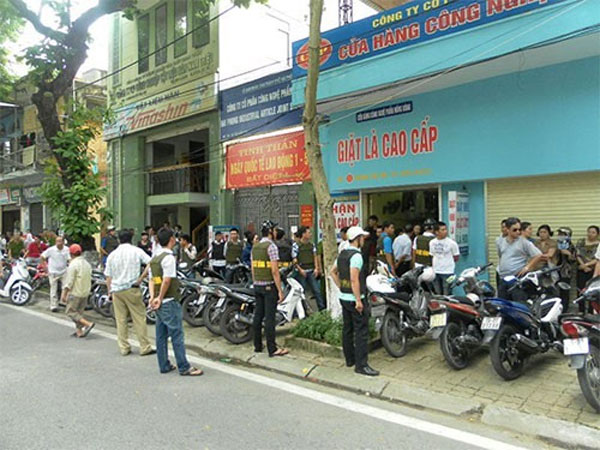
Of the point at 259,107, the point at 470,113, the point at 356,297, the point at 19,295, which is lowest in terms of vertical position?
the point at 19,295

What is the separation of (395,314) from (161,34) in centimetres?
1407

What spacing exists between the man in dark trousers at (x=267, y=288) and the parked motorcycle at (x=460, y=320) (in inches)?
79.1

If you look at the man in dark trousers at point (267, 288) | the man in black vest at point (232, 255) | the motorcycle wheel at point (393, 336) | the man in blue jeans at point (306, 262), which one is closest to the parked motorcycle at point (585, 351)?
the motorcycle wheel at point (393, 336)

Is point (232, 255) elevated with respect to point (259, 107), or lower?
lower

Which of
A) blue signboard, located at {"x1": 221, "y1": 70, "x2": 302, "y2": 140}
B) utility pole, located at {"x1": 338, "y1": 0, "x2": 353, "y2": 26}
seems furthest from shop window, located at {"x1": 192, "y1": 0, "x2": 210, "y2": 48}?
utility pole, located at {"x1": 338, "y1": 0, "x2": 353, "y2": 26}

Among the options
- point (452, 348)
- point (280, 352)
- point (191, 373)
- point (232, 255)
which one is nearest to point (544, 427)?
point (452, 348)

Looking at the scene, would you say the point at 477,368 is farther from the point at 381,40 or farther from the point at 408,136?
the point at 381,40

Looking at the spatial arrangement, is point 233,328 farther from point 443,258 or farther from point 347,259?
point 443,258

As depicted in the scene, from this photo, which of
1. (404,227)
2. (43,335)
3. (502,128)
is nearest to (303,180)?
(404,227)

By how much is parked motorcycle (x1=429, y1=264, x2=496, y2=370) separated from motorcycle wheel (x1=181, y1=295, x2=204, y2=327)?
4.23 m

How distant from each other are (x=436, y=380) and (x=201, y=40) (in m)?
12.8

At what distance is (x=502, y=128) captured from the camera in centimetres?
827

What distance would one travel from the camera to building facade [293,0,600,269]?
7.40m

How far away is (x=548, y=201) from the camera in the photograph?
8.04m
